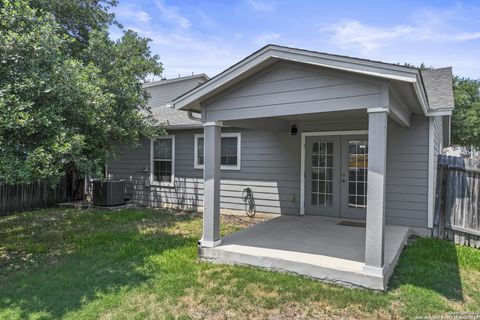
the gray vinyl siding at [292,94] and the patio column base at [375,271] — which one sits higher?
the gray vinyl siding at [292,94]

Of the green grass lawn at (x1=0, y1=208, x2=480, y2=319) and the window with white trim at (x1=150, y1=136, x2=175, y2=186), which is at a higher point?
the window with white trim at (x1=150, y1=136, x2=175, y2=186)

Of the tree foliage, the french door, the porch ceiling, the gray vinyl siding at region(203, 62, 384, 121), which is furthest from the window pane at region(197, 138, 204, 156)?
the gray vinyl siding at region(203, 62, 384, 121)

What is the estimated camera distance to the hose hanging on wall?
320 inches

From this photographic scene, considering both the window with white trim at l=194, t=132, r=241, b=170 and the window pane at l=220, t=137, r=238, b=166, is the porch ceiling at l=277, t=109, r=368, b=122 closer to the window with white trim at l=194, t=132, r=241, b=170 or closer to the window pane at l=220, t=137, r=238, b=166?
the window with white trim at l=194, t=132, r=241, b=170

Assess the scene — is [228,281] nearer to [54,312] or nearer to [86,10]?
[54,312]

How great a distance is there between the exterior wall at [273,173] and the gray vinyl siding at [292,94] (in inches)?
111

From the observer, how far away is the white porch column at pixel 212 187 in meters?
4.83

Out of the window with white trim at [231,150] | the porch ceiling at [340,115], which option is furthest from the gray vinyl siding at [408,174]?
the window with white trim at [231,150]

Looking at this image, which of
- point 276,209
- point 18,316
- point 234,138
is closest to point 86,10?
point 234,138

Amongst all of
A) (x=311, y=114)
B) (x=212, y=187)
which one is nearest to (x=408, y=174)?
(x=311, y=114)

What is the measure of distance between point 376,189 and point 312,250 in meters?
1.47

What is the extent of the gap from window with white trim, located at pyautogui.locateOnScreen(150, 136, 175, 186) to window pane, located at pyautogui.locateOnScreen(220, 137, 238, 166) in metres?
1.86

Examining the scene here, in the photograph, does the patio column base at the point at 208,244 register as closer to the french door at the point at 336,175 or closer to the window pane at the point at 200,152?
the french door at the point at 336,175

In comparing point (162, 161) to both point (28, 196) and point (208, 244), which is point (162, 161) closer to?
point (28, 196)
